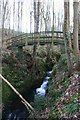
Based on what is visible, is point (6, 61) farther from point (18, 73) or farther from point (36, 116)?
point (36, 116)

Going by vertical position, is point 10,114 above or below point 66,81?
below

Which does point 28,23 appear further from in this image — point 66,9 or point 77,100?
point 77,100

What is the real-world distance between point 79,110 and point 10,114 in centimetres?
648

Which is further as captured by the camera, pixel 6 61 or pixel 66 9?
pixel 6 61

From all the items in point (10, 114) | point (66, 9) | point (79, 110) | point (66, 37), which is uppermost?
point (66, 9)

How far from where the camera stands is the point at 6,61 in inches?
811

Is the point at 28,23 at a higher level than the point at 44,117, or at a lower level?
higher

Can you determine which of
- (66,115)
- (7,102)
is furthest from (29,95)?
(66,115)

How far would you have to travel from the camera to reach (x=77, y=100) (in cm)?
988

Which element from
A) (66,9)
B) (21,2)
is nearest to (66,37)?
(66,9)

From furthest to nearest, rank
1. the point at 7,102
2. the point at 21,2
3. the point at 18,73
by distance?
1. the point at 21,2
2. the point at 18,73
3. the point at 7,102

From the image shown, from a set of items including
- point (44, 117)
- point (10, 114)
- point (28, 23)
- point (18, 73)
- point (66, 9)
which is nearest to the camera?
point (44, 117)

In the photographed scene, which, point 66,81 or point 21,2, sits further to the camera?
point 21,2

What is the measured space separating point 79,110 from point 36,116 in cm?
297
